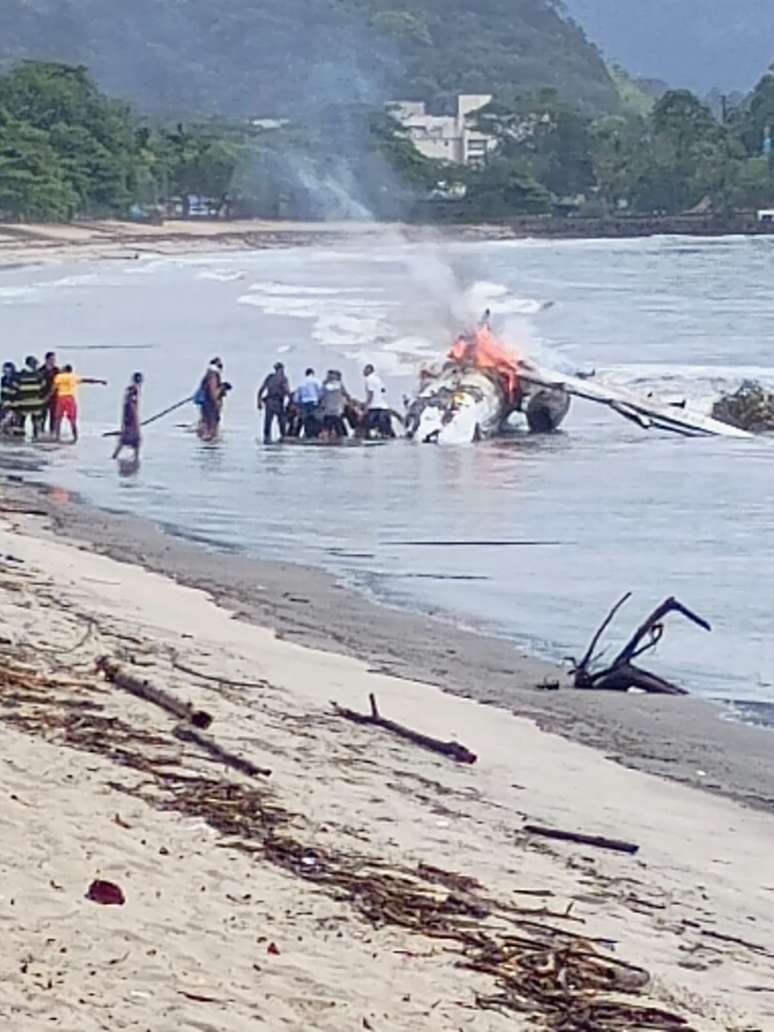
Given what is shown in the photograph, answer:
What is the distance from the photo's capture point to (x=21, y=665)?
989 centimetres

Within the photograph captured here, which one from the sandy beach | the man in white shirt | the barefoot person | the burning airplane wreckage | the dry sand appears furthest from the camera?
the dry sand

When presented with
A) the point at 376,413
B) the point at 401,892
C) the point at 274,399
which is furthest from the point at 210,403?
the point at 401,892

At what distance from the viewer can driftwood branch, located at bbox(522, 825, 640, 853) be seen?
8141mm

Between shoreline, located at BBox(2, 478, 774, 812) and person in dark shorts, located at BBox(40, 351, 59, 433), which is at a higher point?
person in dark shorts, located at BBox(40, 351, 59, 433)

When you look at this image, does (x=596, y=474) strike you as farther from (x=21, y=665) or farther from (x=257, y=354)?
(x=257, y=354)

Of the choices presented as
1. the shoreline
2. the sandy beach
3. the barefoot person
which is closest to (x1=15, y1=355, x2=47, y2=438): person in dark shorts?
the barefoot person

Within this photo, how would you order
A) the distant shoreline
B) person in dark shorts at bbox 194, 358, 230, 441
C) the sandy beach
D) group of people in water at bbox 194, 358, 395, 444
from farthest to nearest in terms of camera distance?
the distant shoreline, group of people in water at bbox 194, 358, 395, 444, person in dark shorts at bbox 194, 358, 230, 441, the sandy beach

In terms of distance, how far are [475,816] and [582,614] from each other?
6.84m

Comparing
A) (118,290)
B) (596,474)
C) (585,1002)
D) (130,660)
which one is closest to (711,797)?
(130,660)

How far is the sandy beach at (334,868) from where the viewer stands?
5938mm

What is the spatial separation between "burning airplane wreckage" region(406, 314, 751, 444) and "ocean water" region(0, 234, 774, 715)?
1.57 ft

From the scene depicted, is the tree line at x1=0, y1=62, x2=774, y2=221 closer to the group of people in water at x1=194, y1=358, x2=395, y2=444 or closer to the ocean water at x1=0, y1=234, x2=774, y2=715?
the ocean water at x1=0, y1=234, x2=774, y2=715

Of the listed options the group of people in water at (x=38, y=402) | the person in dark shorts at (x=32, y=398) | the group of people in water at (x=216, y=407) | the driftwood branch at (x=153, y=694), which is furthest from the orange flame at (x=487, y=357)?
the driftwood branch at (x=153, y=694)

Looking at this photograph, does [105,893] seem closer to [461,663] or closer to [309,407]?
[461,663]
